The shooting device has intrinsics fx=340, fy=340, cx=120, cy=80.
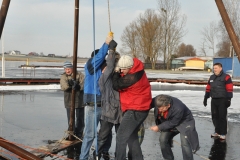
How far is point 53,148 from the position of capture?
6.38 m

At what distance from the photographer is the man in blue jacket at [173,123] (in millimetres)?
4879

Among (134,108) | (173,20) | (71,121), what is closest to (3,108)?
(71,121)

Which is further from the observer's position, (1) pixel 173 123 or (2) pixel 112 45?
(2) pixel 112 45

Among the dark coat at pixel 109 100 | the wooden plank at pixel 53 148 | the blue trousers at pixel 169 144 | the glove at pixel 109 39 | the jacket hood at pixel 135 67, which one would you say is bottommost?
the wooden plank at pixel 53 148

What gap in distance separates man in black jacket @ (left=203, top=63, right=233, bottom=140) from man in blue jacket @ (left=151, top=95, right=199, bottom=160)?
2974 millimetres

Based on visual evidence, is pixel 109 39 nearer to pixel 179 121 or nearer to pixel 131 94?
pixel 131 94

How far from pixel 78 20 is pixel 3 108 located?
264 inches

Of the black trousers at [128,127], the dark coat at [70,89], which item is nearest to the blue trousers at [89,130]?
the black trousers at [128,127]

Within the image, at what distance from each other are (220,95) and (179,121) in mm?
3206

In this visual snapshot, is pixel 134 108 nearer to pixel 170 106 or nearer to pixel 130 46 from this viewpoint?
pixel 170 106

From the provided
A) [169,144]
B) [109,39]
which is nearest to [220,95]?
[169,144]

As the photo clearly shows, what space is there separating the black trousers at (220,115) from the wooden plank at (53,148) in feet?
11.0

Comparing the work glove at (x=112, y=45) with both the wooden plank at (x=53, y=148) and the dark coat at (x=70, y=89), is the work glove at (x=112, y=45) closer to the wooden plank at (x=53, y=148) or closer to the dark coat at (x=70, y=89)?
the dark coat at (x=70, y=89)

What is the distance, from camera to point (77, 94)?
6891 mm
